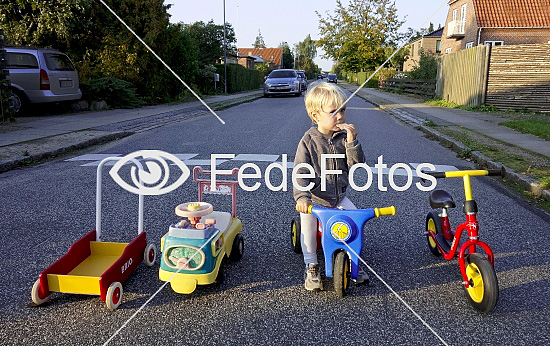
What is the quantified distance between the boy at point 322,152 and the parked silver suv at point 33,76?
1193 centimetres

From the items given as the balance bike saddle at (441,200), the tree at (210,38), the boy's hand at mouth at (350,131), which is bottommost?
the balance bike saddle at (441,200)

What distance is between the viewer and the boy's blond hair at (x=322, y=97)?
324 cm

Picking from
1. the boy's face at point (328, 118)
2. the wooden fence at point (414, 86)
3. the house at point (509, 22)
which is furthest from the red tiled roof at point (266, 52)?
the boy's face at point (328, 118)

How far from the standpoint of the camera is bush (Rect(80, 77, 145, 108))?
55.3 ft

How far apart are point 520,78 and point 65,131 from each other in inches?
→ 584

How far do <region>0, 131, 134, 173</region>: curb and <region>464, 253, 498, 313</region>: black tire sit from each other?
22.8 ft

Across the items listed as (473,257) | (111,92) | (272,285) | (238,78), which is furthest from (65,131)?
(238,78)

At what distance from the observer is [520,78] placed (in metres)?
16.8

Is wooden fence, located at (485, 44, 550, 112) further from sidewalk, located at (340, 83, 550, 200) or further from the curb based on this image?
the curb

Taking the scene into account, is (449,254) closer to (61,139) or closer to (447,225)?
(447,225)

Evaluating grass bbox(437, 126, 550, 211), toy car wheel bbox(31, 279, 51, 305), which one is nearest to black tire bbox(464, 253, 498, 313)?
toy car wheel bbox(31, 279, 51, 305)

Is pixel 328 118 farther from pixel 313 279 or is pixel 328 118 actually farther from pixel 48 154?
pixel 48 154

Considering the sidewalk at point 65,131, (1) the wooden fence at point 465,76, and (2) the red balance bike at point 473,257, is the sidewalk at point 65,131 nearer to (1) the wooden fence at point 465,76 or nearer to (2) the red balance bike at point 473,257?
(2) the red balance bike at point 473,257

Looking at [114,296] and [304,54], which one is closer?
[114,296]
